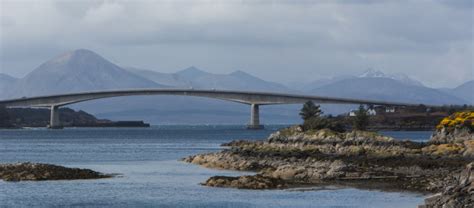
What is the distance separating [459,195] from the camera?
30.5 m

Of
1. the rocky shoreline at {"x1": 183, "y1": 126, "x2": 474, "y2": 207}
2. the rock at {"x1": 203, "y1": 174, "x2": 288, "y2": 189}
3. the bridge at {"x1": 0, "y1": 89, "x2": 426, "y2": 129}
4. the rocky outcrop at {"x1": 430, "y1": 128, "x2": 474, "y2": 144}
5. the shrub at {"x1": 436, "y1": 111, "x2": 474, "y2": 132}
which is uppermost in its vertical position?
the bridge at {"x1": 0, "y1": 89, "x2": 426, "y2": 129}

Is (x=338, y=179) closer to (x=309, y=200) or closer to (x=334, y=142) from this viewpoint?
(x=309, y=200)

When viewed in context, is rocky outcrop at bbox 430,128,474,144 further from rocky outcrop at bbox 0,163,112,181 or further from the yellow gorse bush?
rocky outcrop at bbox 0,163,112,181

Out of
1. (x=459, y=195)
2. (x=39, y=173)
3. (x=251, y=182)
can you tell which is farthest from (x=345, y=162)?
(x=459, y=195)

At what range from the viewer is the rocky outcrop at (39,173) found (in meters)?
50.4

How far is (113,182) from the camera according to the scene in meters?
50.8

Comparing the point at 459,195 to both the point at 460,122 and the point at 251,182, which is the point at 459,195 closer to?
the point at 251,182

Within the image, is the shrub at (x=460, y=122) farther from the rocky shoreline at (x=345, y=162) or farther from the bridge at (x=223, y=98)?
the bridge at (x=223, y=98)

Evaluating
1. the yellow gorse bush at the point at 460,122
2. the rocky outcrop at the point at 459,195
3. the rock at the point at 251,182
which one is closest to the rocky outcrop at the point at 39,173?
the rock at the point at 251,182

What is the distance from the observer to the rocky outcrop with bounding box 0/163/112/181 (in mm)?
50438

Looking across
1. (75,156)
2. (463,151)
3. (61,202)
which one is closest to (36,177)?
(61,202)

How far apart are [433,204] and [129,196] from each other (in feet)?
52.1

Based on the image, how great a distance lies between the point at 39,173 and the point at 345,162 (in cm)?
1715

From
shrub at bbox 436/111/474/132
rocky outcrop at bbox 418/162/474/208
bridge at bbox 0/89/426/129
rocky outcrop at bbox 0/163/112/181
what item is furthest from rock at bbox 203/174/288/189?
bridge at bbox 0/89/426/129
